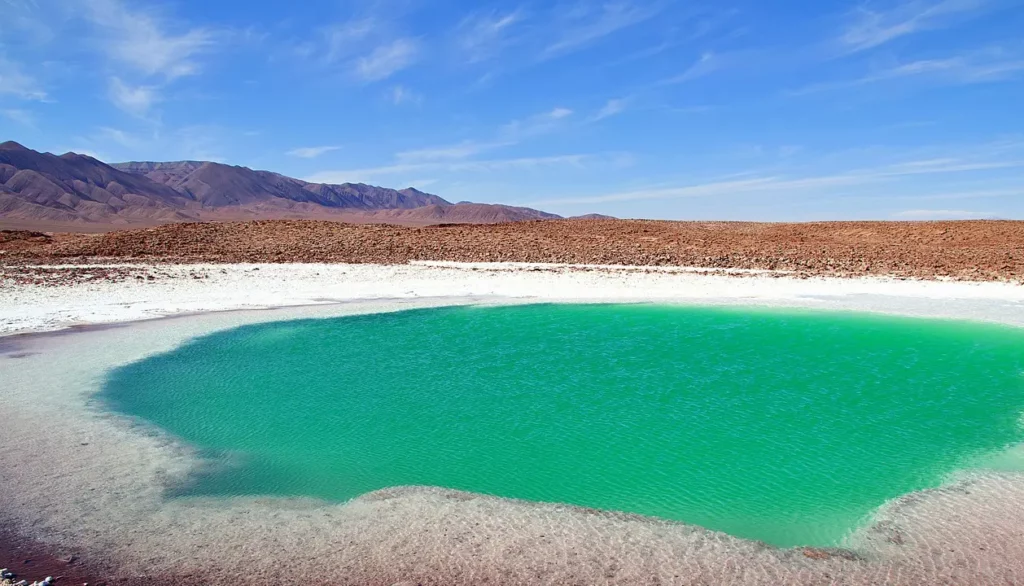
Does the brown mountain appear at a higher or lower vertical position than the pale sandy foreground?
higher

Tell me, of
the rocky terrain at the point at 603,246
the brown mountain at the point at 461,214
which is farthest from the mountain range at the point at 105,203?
the rocky terrain at the point at 603,246

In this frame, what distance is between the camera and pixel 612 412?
8.45m

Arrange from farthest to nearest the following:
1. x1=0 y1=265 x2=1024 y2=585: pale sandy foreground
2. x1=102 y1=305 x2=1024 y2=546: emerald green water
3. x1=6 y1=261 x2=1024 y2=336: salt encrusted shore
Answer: x1=6 y1=261 x2=1024 y2=336: salt encrusted shore < x1=102 y1=305 x2=1024 y2=546: emerald green water < x1=0 y1=265 x2=1024 y2=585: pale sandy foreground

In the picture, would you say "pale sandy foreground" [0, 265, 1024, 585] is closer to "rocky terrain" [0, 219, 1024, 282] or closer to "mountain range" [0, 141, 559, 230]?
"rocky terrain" [0, 219, 1024, 282]

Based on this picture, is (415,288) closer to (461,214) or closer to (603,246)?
(603,246)

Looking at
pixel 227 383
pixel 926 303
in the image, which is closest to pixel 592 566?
pixel 227 383

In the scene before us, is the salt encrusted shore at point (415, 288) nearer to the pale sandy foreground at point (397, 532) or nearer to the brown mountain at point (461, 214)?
the pale sandy foreground at point (397, 532)

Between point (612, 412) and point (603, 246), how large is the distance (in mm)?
23062

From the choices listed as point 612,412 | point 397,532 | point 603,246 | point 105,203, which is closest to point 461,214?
point 105,203

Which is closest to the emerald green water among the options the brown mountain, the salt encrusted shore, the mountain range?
the salt encrusted shore

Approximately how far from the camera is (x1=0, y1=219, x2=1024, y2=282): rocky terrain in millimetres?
24938

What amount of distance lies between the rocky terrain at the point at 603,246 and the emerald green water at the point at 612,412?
11.9m

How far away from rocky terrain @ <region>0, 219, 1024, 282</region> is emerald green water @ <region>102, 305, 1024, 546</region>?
1195 cm

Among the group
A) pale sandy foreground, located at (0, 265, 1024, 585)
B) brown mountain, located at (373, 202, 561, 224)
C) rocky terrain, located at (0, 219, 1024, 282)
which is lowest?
pale sandy foreground, located at (0, 265, 1024, 585)
